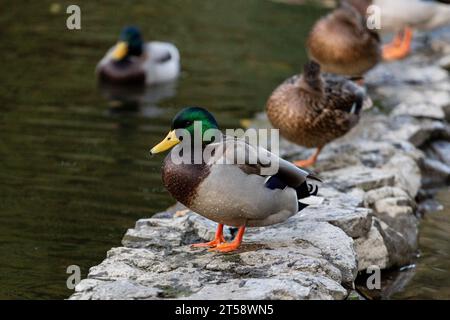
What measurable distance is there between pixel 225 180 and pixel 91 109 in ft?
15.4

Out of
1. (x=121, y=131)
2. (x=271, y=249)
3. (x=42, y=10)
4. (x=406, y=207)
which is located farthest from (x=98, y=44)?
(x=271, y=249)

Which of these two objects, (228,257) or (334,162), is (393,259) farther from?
(228,257)

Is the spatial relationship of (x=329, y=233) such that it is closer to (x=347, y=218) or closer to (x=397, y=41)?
(x=347, y=218)

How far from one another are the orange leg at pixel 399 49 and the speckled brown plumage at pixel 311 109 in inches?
135


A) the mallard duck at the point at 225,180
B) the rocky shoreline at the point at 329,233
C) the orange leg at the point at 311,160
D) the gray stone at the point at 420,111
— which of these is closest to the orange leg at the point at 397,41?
the rocky shoreline at the point at 329,233

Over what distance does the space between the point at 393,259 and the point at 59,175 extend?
2.55m

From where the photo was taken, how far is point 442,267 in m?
5.49

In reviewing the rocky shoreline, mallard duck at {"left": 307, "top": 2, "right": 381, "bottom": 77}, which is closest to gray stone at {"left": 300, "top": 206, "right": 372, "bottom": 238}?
the rocky shoreline


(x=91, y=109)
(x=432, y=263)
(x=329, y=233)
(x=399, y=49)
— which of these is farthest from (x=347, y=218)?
(x=399, y=49)

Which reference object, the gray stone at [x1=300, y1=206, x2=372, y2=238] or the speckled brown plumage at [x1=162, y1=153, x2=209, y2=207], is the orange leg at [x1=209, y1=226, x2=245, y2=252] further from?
the gray stone at [x1=300, y1=206, x2=372, y2=238]

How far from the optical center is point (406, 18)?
952 centimetres

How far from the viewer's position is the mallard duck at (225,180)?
13.5 feet

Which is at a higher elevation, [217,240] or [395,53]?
[395,53]

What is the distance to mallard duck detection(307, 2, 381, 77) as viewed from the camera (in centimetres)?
790
